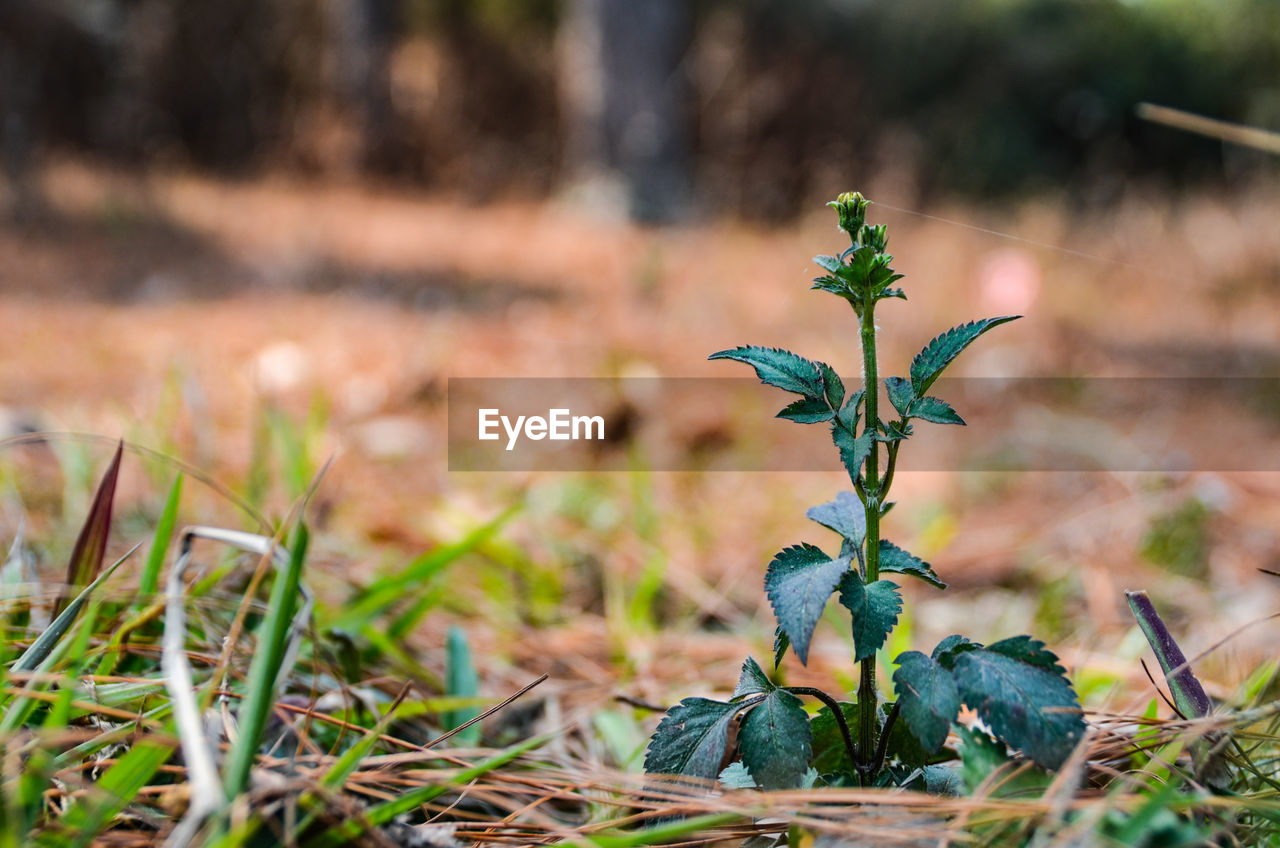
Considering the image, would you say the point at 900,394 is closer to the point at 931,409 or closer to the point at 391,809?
the point at 931,409

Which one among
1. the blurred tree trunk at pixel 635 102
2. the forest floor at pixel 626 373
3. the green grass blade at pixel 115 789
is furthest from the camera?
the blurred tree trunk at pixel 635 102

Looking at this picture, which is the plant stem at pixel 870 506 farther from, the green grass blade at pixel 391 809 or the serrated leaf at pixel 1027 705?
the green grass blade at pixel 391 809

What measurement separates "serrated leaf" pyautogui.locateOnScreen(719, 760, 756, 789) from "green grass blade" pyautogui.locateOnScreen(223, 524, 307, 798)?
1.02 feet

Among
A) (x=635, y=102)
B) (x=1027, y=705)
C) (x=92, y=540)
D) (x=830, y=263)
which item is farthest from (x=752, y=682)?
(x=635, y=102)

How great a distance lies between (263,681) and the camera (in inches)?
21.4

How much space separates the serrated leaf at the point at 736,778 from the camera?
2.09 ft

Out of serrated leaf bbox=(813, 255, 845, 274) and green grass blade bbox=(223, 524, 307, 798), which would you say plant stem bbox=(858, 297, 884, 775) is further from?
green grass blade bbox=(223, 524, 307, 798)

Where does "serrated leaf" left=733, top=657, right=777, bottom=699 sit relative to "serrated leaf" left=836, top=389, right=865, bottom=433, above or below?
below

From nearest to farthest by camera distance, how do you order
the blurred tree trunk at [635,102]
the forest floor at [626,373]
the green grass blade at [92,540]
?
the green grass blade at [92,540] → the forest floor at [626,373] → the blurred tree trunk at [635,102]

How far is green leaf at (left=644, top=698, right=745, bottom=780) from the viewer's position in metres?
0.59

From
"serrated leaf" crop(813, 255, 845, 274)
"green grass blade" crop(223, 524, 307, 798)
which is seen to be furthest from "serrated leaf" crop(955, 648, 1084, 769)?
"green grass blade" crop(223, 524, 307, 798)

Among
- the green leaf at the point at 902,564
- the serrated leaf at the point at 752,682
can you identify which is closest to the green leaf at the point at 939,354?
the green leaf at the point at 902,564

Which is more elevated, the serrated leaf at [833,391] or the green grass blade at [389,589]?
the serrated leaf at [833,391]

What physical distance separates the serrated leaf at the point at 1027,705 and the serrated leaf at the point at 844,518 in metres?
0.11
